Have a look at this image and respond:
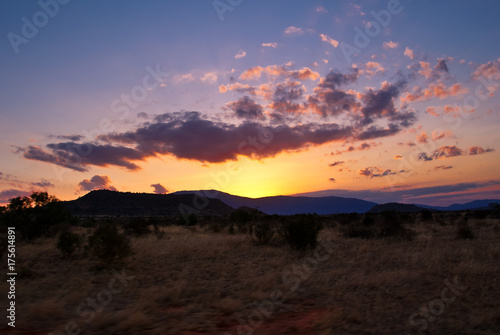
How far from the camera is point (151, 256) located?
13258mm

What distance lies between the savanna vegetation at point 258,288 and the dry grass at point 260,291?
0.03 metres

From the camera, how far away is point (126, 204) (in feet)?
312

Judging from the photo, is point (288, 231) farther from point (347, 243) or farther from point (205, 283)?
point (205, 283)

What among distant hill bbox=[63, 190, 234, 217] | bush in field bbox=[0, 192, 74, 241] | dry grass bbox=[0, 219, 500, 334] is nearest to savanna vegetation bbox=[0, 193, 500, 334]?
dry grass bbox=[0, 219, 500, 334]

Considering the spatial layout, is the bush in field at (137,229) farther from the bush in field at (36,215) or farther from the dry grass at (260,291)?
the dry grass at (260,291)

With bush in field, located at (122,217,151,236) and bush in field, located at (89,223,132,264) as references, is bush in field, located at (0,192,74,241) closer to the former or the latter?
bush in field, located at (122,217,151,236)

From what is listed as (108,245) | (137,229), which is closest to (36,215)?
(137,229)

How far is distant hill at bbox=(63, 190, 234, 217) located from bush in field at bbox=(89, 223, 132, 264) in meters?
76.8

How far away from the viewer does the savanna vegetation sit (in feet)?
20.4

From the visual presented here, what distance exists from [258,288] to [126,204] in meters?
94.6

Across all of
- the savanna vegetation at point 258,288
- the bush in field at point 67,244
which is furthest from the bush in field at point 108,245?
the bush in field at point 67,244

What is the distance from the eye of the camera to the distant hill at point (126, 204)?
297 ft

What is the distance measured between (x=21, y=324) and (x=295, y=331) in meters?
5.33

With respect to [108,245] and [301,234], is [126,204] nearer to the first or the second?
[301,234]
